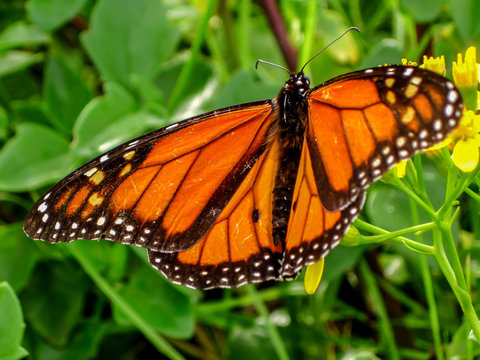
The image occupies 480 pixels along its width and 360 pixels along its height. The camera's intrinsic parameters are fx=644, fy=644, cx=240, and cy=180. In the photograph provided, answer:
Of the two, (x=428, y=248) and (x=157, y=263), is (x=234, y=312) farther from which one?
(x=428, y=248)

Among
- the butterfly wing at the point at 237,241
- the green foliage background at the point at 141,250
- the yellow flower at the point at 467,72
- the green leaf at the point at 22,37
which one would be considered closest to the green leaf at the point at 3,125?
the green foliage background at the point at 141,250

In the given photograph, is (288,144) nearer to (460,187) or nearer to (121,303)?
(460,187)

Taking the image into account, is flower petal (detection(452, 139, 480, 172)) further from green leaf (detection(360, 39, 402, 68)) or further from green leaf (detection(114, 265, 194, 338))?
green leaf (detection(114, 265, 194, 338))

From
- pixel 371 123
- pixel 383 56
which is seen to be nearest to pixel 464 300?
pixel 371 123

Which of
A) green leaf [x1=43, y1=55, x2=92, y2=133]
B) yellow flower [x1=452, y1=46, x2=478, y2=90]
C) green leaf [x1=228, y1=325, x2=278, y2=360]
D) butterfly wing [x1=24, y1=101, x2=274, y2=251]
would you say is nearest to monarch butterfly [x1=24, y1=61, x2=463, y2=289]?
butterfly wing [x1=24, y1=101, x2=274, y2=251]

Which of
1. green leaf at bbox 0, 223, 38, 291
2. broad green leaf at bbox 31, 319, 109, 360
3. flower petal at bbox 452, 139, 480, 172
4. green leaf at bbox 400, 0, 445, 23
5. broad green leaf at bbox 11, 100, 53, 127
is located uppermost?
green leaf at bbox 400, 0, 445, 23

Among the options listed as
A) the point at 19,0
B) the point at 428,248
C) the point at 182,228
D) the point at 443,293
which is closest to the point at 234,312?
the point at 443,293
